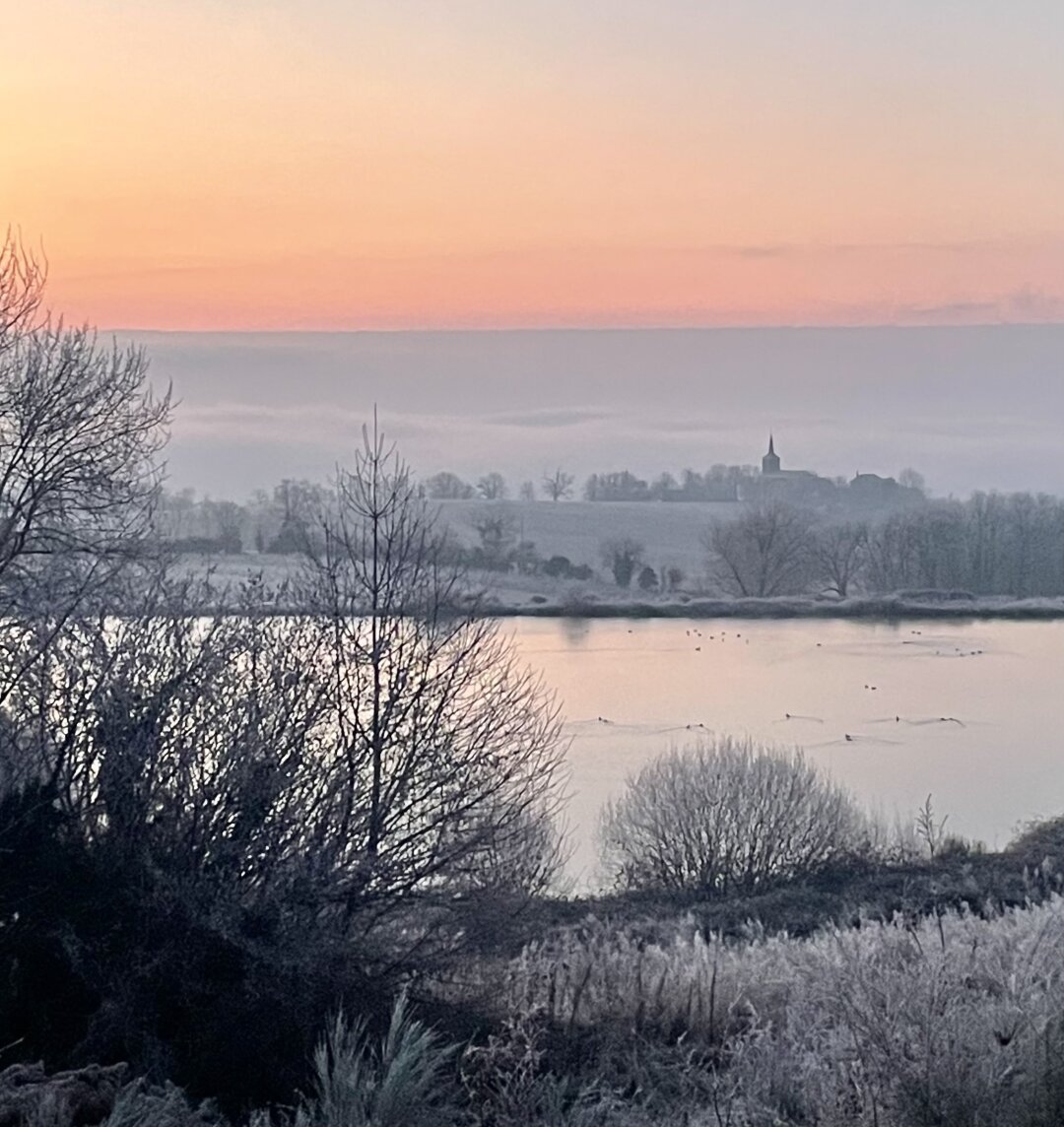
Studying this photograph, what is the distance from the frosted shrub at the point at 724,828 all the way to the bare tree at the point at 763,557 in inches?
1465

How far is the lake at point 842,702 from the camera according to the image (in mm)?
23094

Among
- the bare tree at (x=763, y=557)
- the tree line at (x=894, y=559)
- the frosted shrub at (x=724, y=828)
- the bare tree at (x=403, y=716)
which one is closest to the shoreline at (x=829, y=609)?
the tree line at (x=894, y=559)

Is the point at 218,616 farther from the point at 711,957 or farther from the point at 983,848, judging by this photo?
the point at 983,848

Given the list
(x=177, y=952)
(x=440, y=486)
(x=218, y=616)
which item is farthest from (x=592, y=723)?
(x=440, y=486)

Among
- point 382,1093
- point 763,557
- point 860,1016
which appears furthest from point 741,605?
point 382,1093

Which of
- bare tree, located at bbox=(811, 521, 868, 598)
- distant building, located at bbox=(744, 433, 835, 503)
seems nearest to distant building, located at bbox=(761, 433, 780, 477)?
distant building, located at bbox=(744, 433, 835, 503)

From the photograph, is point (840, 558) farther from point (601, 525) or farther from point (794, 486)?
point (794, 486)

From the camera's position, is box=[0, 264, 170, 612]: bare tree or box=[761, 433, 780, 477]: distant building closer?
box=[0, 264, 170, 612]: bare tree

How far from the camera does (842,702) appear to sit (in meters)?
31.8

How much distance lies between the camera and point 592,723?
88.8 ft

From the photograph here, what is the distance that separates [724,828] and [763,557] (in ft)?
137

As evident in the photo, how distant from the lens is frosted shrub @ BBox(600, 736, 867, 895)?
61.7 ft

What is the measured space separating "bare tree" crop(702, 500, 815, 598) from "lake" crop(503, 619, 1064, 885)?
36.8ft

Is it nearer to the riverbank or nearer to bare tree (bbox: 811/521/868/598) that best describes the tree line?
bare tree (bbox: 811/521/868/598)
